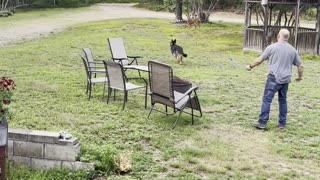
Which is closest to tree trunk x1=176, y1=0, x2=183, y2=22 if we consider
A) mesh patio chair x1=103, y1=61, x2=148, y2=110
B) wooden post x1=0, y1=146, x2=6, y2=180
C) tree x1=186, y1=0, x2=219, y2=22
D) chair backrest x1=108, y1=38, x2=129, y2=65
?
tree x1=186, y1=0, x2=219, y2=22

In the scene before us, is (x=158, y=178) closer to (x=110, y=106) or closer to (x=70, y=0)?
(x=110, y=106)

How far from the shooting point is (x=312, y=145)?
18.9ft

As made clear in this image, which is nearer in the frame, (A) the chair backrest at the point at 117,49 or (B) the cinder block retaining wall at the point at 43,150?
(B) the cinder block retaining wall at the point at 43,150

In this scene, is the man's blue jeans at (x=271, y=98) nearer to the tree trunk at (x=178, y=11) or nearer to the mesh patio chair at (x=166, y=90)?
the mesh patio chair at (x=166, y=90)

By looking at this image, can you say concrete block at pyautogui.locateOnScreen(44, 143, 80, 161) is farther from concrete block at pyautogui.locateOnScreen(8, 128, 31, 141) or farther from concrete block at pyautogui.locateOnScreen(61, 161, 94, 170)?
concrete block at pyautogui.locateOnScreen(8, 128, 31, 141)

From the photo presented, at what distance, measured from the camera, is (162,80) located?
6.25 metres

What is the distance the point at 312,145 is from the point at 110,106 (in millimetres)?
3322

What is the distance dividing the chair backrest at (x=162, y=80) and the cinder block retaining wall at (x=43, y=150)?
6.70 ft

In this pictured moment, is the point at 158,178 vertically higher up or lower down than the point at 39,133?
lower down

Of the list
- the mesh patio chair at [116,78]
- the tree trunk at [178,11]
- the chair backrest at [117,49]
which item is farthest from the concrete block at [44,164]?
the tree trunk at [178,11]

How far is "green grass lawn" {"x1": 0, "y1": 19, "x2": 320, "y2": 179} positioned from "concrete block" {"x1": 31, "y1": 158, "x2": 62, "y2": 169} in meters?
0.11

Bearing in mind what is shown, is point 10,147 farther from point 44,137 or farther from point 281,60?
point 281,60

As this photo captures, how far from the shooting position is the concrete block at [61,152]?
4418 mm

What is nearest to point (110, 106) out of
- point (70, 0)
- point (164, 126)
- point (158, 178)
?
point (164, 126)
